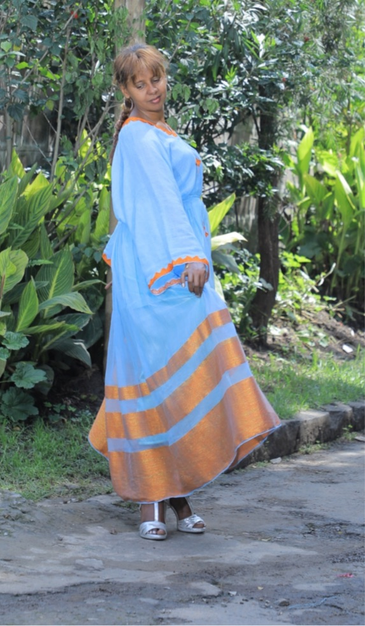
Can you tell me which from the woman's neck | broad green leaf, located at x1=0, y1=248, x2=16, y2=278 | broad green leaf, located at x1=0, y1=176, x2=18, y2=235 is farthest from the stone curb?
the woman's neck

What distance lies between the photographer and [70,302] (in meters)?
4.75

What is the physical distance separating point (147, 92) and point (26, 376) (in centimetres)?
166

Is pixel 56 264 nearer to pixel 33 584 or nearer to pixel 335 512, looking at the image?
pixel 335 512

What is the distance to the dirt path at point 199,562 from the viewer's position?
300cm

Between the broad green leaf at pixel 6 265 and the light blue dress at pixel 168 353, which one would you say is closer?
the light blue dress at pixel 168 353

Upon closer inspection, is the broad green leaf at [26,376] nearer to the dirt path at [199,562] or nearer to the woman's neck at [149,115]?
the dirt path at [199,562]

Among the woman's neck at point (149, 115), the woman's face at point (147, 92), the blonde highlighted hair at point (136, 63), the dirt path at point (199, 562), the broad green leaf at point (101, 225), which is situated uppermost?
the blonde highlighted hair at point (136, 63)

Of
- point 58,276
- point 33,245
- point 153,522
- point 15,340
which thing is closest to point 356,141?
point 33,245

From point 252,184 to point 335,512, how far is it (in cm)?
355

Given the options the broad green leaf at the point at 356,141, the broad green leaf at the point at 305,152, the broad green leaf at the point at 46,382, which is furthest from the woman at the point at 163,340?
the broad green leaf at the point at 356,141

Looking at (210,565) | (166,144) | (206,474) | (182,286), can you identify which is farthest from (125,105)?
(210,565)

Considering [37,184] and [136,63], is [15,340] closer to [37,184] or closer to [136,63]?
[37,184]

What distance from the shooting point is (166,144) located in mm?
3883

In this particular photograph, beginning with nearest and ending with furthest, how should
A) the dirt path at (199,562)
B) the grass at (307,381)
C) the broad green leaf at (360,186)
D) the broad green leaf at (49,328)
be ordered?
the dirt path at (199,562)
the broad green leaf at (49,328)
the grass at (307,381)
the broad green leaf at (360,186)
